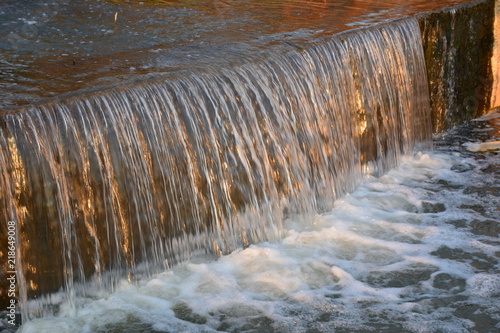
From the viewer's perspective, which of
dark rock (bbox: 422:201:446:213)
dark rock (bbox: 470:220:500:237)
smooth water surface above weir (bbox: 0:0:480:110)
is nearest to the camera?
smooth water surface above weir (bbox: 0:0:480:110)

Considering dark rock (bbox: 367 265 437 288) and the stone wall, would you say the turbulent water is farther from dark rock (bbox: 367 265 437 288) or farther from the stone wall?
the stone wall

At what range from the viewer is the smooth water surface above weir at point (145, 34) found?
5.64 meters

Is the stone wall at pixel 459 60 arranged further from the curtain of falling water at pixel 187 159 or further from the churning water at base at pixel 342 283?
the churning water at base at pixel 342 283

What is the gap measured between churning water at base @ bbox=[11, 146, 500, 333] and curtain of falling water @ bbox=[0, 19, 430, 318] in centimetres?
19

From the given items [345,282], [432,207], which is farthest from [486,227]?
[345,282]

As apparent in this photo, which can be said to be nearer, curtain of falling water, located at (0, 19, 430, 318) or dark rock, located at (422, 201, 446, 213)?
curtain of falling water, located at (0, 19, 430, 318)

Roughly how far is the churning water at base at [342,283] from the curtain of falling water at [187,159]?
7.5 inches

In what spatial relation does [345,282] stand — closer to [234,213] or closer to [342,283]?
[342,283]

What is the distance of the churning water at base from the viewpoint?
15.2 ft

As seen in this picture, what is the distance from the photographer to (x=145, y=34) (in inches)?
278

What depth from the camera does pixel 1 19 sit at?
24.9 ft

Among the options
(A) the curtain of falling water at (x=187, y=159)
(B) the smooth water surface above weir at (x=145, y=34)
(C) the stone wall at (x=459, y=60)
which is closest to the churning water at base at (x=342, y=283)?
(A) the curtain of falling water at (x=187, y=159)

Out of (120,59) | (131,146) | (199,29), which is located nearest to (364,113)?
(199,29)

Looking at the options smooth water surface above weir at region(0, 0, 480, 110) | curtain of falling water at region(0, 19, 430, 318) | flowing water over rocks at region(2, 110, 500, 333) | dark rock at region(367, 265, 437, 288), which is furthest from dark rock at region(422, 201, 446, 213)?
smooth water surface above weir at region(0, 0, 480, 110)
